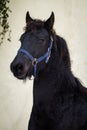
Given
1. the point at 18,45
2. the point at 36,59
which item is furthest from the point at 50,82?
the point at 18,45

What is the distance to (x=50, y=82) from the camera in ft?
11.8

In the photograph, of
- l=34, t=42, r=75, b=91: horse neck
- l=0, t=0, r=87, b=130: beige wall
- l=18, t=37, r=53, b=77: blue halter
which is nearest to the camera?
l=18, t=37, r=53, b=77: blue halter

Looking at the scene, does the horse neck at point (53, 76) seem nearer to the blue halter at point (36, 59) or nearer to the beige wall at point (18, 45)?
the blue halter at point (36, 59)

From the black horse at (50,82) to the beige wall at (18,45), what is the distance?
6.27 ft

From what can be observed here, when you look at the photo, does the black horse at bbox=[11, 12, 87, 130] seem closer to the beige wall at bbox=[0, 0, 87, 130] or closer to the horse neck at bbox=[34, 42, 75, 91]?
the horse neck at bbox=[34, 42, 75, 91]

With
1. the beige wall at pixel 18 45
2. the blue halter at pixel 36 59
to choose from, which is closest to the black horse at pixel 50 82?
the blue halter at pixel 36 59

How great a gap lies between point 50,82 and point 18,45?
2.28 meters

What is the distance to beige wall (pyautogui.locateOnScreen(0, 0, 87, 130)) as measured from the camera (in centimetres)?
561

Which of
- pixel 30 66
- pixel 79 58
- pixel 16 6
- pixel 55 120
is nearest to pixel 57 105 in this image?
pixel 55 120

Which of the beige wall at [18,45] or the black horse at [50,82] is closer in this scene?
the black horse at [50,82]

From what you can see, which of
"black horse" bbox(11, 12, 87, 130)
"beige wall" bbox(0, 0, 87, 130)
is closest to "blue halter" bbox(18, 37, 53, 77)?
"black horse" bbox(11, 12, 87, 130)

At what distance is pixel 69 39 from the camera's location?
221 inches

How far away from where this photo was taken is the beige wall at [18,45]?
5.61 meters

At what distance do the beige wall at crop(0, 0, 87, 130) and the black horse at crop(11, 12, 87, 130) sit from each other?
75.2 inches
